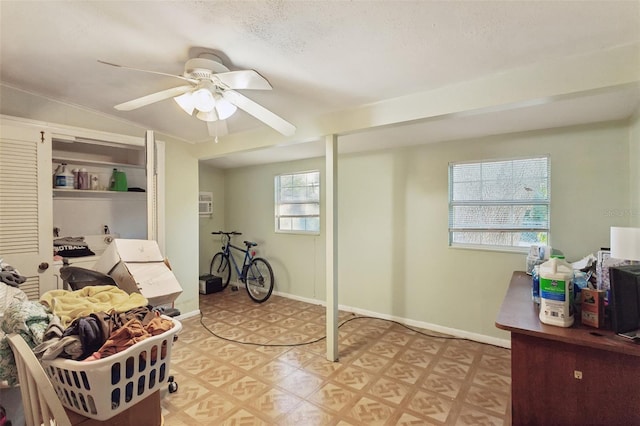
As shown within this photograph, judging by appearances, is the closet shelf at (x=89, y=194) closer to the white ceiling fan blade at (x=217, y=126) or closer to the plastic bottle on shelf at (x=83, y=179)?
the plastic bottle on shelf at (x=83, y=179)

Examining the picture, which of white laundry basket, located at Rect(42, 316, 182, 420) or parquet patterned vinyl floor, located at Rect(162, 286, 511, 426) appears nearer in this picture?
white laundry basket, located at Rect(42, 316, 182, 420)

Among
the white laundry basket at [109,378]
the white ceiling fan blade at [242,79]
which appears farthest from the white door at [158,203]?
the white laundry basket at [109,378]

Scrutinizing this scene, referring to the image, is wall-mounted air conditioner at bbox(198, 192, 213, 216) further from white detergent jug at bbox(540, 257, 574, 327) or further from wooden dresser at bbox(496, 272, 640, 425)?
white detergent jug at bbox(540, 257, 574, 327)

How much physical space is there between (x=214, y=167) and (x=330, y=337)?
12.7 feet

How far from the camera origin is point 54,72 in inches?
86.0

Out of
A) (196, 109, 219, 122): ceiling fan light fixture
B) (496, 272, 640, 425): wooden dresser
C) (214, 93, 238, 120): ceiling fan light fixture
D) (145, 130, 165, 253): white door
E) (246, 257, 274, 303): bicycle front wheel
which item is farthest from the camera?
(246, 257, 274, 303): bicycle front wheel

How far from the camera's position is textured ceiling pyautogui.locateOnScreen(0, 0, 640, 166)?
4.42 feet

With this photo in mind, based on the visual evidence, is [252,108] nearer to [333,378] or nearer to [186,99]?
[186,99]

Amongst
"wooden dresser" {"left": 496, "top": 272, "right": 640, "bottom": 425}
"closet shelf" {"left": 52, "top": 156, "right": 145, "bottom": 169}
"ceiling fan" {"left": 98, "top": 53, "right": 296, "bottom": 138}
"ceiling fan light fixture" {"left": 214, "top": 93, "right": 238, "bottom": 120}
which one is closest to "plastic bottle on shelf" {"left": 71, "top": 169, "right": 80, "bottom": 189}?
"closet shelf" {"left": 52, "top": 156, "right": 145, "bottom": 169}

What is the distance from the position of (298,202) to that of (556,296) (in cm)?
355

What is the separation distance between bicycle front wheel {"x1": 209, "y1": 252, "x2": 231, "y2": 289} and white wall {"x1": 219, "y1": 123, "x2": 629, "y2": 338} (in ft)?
3.59

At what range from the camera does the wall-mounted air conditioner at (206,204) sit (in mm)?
5156

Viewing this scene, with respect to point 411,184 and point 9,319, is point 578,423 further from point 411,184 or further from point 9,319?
point 411,184

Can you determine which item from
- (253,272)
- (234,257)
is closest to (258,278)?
(253,272)
